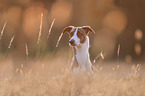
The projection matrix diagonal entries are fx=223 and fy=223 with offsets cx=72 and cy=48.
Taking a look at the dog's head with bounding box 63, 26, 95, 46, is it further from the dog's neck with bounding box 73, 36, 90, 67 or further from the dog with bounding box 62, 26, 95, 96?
the dog's neck with bounding box 73, 36, 90, 67

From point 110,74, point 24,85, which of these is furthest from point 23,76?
point 110,74

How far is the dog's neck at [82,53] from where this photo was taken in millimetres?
4668

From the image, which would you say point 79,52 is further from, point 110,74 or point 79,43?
point 110,74

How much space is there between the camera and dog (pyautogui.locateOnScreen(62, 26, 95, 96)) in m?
4.58

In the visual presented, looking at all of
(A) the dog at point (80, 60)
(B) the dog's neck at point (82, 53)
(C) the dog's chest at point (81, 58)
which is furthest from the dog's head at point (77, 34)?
(C) the dog's chest at point (81, 58)

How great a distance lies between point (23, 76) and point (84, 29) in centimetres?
190

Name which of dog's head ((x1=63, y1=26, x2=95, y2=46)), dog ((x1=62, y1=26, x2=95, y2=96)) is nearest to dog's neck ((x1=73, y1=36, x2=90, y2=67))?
dog ((x1=62, y1=26, x2=95, y2=96))

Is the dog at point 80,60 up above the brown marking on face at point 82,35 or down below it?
below

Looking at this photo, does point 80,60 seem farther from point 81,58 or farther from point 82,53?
point 82,53

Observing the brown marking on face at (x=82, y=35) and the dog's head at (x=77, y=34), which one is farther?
the brown marking on face at (x=82, y=35)

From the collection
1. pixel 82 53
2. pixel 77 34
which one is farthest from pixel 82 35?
pixel 82 53

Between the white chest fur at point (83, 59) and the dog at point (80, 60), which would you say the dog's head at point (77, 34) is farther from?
the white chest fur at point (83, 59)

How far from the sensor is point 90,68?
4.68 m

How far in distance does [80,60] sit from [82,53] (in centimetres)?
16
